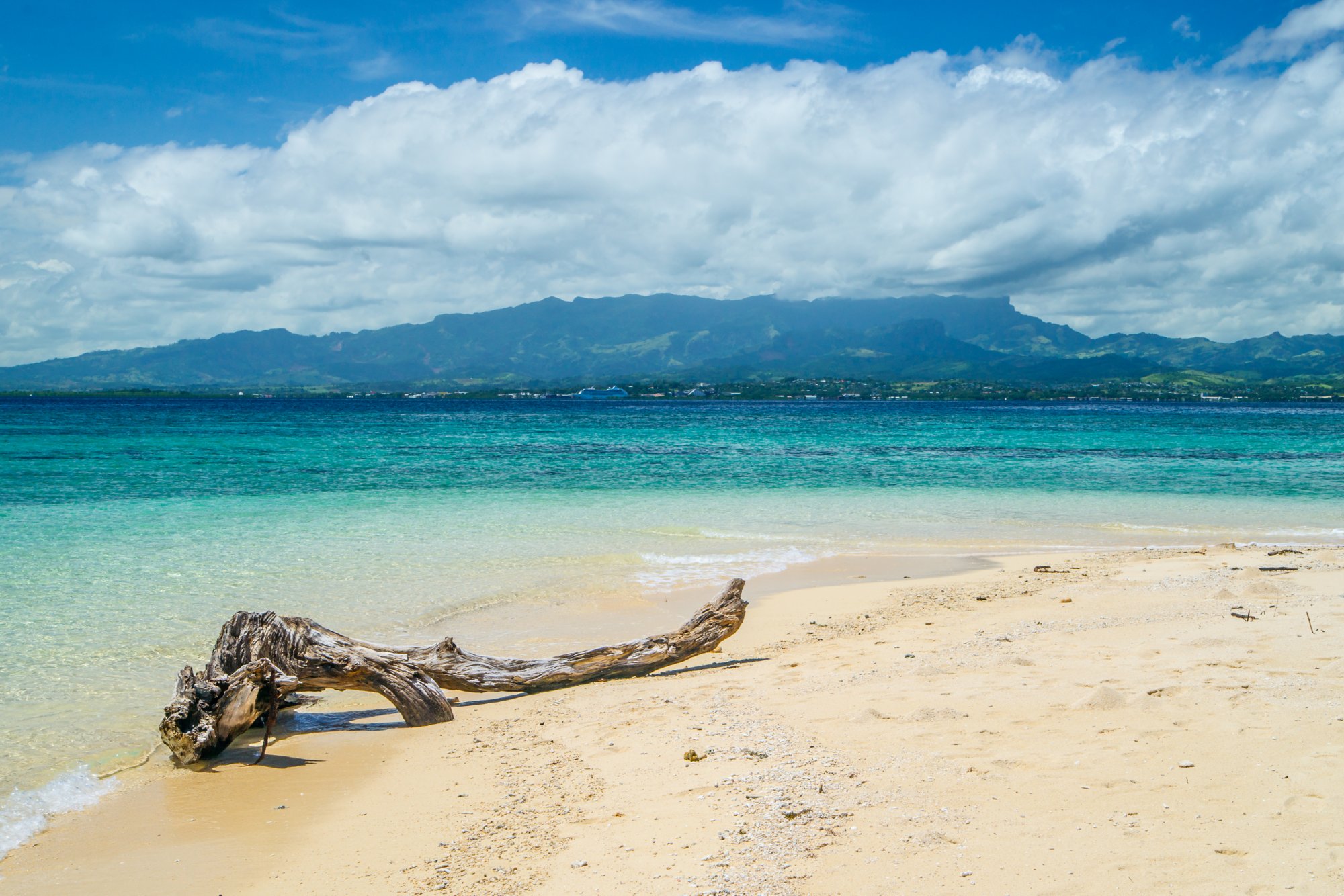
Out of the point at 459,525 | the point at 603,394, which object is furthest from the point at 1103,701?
the point at 603,394

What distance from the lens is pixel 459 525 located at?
872 inches

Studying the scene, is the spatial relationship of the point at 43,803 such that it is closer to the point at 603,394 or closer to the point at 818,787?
the point at 818,787

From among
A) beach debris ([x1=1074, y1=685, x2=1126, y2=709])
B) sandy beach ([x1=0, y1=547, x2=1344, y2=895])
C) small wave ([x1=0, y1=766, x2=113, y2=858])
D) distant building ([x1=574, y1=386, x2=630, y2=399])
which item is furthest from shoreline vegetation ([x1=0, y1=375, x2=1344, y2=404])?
small wave ([x1=0, y1=766, x2=113, y2=858])

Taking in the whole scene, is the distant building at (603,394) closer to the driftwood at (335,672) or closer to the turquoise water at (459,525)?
the turquoise water at (459,525)

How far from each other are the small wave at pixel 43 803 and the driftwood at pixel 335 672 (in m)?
0.68

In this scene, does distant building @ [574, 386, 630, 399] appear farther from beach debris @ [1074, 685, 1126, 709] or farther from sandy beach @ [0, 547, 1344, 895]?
beach debris @ [1074, 685, 1126, 709]

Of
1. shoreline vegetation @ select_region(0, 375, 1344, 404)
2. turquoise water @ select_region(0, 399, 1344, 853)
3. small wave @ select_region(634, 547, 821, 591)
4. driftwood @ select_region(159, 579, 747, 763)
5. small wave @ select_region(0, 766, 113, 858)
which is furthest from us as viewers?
shoreline vegetation @ select_region(0, 375, 1344, 404)

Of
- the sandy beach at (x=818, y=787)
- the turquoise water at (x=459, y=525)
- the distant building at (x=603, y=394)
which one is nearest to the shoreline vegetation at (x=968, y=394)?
the distant building at (x=603, y=394)

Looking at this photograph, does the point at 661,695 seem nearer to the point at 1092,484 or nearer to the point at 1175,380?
the point at 1092,484

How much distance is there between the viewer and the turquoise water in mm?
10922

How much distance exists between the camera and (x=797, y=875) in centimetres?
476

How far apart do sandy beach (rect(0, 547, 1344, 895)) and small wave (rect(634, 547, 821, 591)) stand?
231 inches

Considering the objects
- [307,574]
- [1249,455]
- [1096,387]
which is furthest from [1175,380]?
[307,574]

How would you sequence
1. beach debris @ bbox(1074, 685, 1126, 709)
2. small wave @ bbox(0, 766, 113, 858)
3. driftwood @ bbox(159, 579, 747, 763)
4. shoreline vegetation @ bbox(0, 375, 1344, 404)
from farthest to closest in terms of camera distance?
shoreline vegetation @ bbox(0, 375, 1344, 404) < driftwood @ bbox(159, 579, 747, 763) < beach debris @ bbox(1074, 685, 1126, 709) < small wave @ bbox(0, 766, 113, 858)
